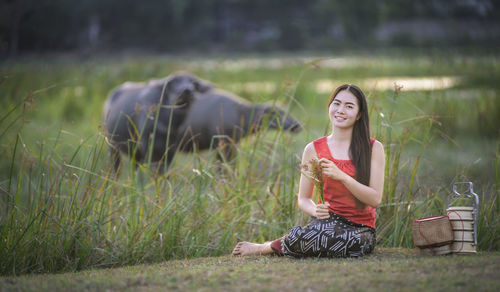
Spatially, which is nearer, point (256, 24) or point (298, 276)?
point (298, 276)

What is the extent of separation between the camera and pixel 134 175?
3.64m

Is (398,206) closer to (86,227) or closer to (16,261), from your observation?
(86,227)

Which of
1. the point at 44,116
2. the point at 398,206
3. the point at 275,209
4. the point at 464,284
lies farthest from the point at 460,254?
the point at 44,116

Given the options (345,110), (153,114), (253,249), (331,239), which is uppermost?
(345,110)

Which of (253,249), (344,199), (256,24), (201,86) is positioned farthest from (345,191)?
(256,24)

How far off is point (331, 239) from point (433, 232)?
0.45m

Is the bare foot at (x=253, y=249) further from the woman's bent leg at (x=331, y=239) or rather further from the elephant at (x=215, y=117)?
the elephant at (x=215, y=117)

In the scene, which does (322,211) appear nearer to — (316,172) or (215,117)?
(316,172)

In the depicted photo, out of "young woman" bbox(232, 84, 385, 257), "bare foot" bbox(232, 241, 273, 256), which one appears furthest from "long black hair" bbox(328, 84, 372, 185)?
"bare foot" bbox(232, 241, 273, 256)

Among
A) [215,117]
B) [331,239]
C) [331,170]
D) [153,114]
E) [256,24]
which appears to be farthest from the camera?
[256,24]

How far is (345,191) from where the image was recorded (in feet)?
8.67

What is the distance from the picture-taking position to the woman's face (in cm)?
262

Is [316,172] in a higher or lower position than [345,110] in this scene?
lower

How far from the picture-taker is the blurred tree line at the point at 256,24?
86.9 feet
